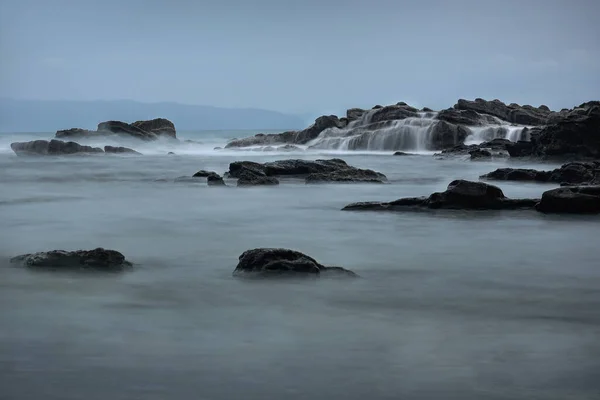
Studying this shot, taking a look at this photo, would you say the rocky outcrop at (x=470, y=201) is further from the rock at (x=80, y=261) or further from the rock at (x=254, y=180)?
the rock at (x=254, y=180)

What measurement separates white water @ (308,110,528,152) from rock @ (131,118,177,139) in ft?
49.2

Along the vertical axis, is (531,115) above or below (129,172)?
above

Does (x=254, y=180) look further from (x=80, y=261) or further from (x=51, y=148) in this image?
(x=51, y=148)

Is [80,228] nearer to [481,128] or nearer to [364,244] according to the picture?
[364,244]

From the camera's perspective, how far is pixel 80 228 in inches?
382

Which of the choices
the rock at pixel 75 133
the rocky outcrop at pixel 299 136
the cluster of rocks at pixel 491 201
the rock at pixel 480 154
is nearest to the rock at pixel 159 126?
the rock at pixel 75 133

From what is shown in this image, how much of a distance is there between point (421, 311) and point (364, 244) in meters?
3.03

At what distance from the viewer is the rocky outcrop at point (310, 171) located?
17.4 metres

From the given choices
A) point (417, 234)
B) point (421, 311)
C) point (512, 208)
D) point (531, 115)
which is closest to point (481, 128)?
point (531, 115)

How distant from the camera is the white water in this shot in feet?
130

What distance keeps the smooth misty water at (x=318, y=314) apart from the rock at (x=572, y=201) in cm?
45

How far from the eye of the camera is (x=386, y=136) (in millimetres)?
41375

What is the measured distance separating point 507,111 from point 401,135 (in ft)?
29.7

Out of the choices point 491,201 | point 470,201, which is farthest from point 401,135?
point 470,201
